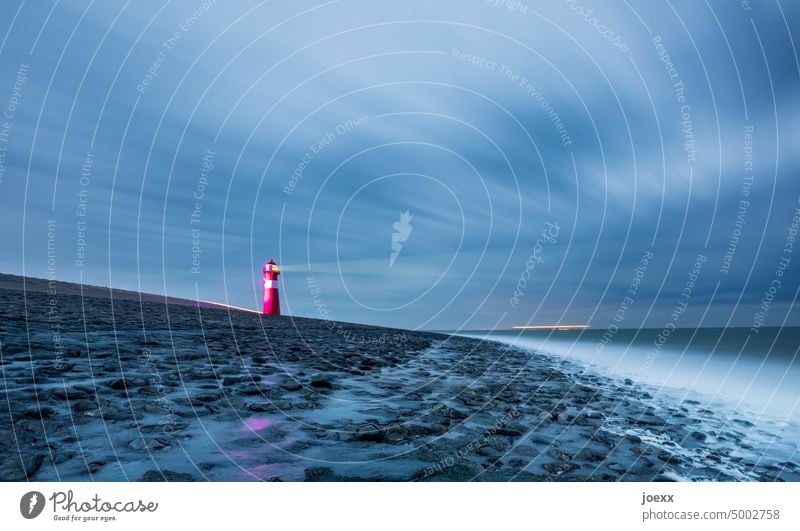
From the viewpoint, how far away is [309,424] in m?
5.42

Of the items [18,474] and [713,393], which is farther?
[713,393]

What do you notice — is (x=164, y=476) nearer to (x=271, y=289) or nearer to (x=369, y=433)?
(x=369, y=433)

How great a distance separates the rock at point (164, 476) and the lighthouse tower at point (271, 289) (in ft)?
83.1

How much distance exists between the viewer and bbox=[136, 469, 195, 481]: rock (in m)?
3.72

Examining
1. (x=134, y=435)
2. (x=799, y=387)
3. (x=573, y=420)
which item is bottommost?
(x=799, y=387)

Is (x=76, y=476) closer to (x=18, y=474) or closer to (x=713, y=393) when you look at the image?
(x=18, y=474)

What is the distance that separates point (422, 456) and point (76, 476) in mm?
3381

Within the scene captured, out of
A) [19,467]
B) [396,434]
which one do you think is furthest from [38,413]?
[396,434]
